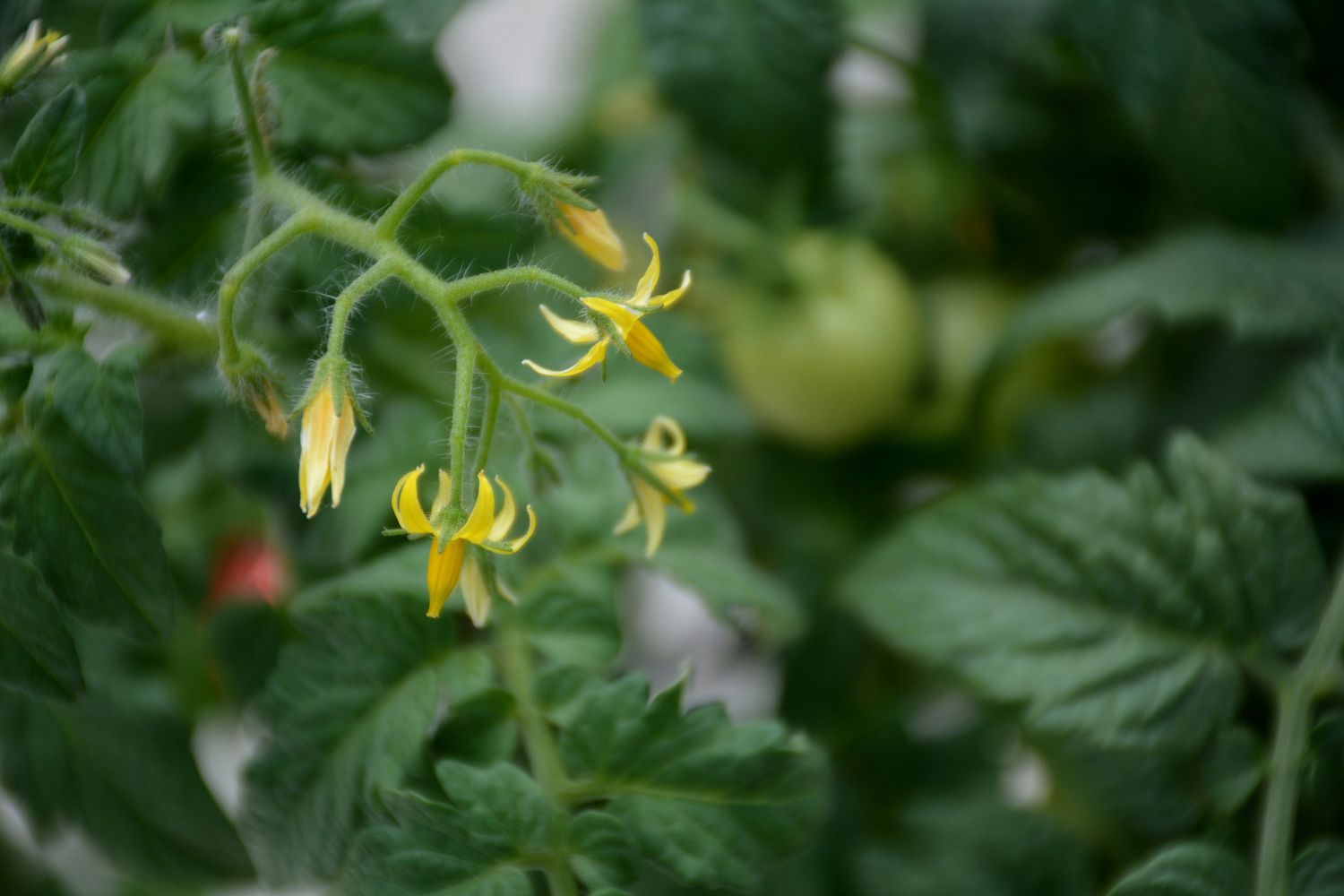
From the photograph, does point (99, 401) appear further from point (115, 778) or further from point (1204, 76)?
point (1204, 76)

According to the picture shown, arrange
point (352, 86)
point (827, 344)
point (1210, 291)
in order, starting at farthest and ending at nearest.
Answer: point (827, 344), point (1210, 291), point (352, 86)

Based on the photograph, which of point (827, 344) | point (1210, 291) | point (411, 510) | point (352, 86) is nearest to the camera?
point (411, 510)

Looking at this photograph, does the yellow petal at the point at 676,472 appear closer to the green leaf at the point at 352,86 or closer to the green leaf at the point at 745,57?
the green leaf at the point at 352,86

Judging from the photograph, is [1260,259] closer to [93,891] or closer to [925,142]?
[925,142]

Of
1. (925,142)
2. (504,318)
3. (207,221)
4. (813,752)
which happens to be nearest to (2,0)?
(207,221)

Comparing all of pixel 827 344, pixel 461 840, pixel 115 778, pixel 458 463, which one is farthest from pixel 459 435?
pixel 827 344

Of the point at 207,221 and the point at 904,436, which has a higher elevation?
the point at 207,221
